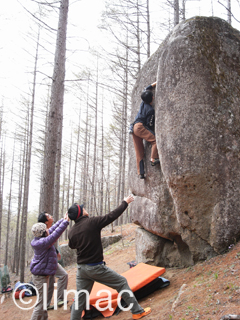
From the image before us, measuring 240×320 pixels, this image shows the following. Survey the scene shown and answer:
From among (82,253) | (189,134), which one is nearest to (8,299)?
(82,253)

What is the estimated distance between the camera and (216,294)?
125 inches

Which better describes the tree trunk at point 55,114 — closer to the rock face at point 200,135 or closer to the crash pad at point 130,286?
the crash pad at point 130,286

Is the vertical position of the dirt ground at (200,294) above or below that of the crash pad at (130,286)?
above

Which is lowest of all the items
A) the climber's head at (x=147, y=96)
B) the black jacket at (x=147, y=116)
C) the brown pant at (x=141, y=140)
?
the brown pant at (x=141, y=140)

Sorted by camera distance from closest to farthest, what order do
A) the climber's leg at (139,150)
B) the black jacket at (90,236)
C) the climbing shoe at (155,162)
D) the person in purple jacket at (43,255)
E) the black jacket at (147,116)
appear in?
the black jacket at (90,236) → the person in purple jacket at (43,255) → the climbing shoe at (155,162) → the black jacket at (147,116) → the climber's leg at (139,150)

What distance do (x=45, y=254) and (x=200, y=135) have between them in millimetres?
3853

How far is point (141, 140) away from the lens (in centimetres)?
644

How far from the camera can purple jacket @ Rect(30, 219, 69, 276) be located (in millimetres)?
4289

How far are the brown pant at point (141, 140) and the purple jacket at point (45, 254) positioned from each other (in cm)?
280

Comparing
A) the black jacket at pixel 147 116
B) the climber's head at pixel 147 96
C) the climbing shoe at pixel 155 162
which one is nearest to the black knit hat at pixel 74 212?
the climbing shoe at pixel 155 162

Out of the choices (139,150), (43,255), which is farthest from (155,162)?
(43,255)

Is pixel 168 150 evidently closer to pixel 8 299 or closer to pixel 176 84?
pixel 176 84

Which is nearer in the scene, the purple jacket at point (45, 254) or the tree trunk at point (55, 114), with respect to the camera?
the purple jacket at point (45, 254)

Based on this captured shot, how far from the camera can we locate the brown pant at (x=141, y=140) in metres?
5.98
